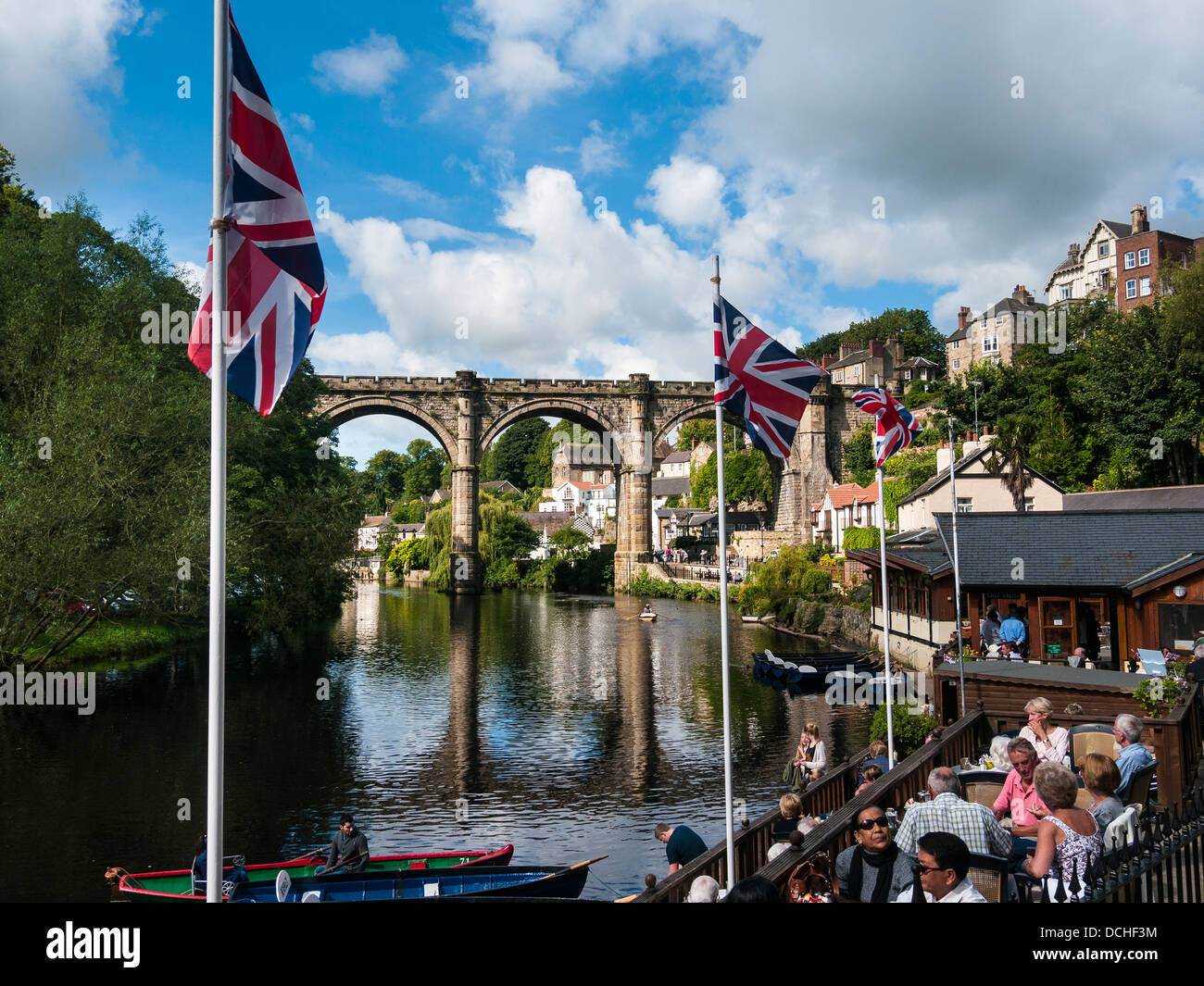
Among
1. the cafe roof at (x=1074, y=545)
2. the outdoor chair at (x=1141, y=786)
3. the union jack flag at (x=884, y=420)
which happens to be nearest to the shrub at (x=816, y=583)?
the cafe roof at (x=1074, y=545)

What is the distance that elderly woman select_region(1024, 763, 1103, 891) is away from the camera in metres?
5.31

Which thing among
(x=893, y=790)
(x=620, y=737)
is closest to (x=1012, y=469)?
(x=620, y=737)

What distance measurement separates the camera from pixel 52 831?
1361 cm

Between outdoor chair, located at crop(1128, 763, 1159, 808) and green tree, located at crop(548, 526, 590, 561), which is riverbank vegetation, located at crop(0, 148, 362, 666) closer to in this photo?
outdoor chair, located at crop(1128, 763, 1159, 808)

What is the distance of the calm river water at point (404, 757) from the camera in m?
13.3

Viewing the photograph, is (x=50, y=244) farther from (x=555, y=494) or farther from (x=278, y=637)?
(x=555, y=494)

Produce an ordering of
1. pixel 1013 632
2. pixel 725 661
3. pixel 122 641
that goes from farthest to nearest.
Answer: pixel 122 641
pixel 1013 632
pixel 725 661

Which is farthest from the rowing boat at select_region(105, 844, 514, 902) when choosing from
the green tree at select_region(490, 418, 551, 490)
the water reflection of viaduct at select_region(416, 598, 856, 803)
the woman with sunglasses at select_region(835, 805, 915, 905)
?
the green tree at select_region(490, 418, 551, 490)

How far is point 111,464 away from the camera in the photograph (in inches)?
871

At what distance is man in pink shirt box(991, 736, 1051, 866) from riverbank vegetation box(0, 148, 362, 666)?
1995 centimetres

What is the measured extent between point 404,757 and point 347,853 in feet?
27.0

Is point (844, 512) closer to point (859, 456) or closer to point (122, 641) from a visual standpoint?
point (859, 456)

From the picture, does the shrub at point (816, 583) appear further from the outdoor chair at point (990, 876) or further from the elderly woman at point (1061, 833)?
the outdoor chair at point (990, 876)
